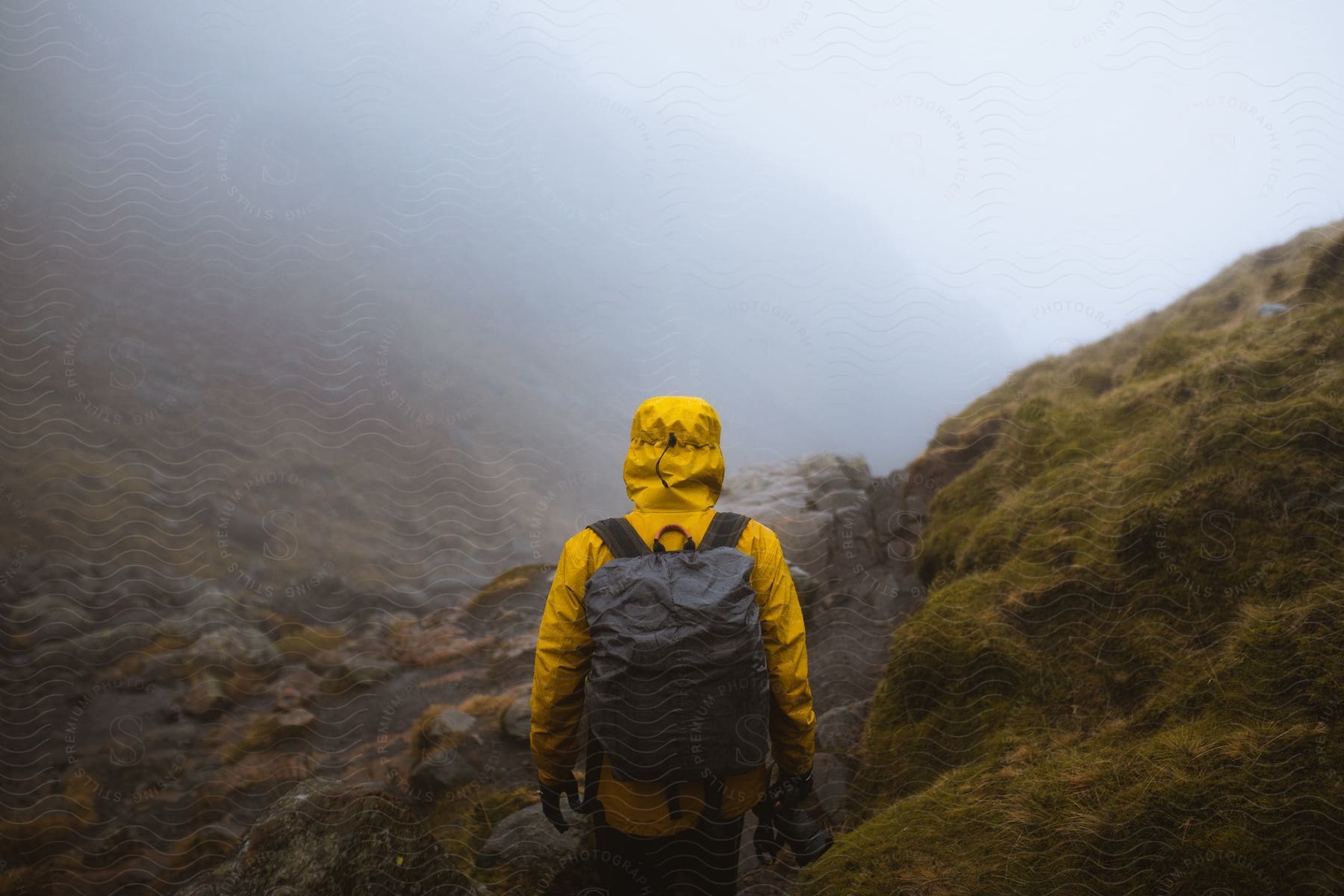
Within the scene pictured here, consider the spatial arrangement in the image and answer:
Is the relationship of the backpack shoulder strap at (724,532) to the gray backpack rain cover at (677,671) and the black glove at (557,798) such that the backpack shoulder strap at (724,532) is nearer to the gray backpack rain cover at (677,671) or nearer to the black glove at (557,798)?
the gray backpack rain cover at (677,671)

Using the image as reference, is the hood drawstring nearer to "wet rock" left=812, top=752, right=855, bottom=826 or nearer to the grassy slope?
the grassy slope

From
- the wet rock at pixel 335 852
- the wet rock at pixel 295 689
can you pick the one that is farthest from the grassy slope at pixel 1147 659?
the wet rock at pixel 295 689

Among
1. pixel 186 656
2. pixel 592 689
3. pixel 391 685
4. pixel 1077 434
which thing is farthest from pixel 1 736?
pixel 1077 434

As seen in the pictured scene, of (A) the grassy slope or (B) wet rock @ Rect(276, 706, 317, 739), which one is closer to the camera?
(A) the grassy slope

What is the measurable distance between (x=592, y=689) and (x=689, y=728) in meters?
0.44

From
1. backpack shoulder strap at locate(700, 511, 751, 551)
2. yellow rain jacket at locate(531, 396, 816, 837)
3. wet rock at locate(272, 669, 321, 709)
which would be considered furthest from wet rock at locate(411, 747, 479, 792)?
backpack shoulder strap at locate(700, 511, 751, 551)

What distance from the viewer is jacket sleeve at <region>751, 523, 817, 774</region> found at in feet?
9.41

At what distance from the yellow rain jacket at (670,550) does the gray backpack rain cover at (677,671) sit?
18cm

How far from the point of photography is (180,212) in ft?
33.3

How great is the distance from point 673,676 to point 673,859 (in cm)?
98

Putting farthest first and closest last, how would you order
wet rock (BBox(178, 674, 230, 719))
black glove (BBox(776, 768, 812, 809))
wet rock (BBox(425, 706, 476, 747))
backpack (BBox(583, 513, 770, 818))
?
wet rock (BBox(178, 674, 230, 719)), wet rock (BBox(425, 706, 476, 747)), black glove (BBox(776, 768, 812, 809)), backpack (BBox(583, 513, 770, 818))

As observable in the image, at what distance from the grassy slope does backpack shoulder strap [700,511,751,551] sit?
2280mm

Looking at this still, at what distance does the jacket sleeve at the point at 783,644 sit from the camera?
113 inches

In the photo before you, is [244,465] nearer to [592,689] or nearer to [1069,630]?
[592,689]
